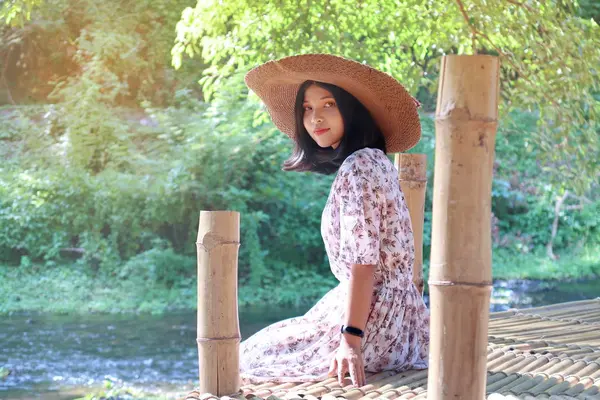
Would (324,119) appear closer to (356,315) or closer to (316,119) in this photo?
(316,119)

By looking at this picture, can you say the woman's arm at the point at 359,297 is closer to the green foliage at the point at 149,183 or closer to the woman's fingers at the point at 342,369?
the woman's fingers at the point at 342,369

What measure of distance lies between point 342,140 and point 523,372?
700mm

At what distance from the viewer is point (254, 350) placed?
84.7 inches

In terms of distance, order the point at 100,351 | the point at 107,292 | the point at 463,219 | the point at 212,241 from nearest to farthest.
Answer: the point at 463,219, the point at 212,241, the point at 100,351, the point at 107,292

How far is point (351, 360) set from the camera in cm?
194

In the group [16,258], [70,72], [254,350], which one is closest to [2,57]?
[70,72]

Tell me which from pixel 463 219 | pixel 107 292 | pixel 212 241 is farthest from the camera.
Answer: pixel 107 292

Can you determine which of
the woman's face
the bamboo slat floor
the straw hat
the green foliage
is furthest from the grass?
the woman's face

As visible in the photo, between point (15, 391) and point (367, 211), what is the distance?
4457mm

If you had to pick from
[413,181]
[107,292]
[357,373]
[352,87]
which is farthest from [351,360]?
[107,292]

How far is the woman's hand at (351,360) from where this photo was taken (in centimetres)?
194

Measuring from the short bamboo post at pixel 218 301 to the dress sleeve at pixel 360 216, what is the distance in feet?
0.77

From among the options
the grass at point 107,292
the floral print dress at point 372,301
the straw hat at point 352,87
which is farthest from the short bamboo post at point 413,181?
the grass at point 107,292

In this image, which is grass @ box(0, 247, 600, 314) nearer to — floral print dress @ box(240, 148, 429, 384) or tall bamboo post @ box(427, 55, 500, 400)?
floral print dress @ box(240, 148, 429, 384)
